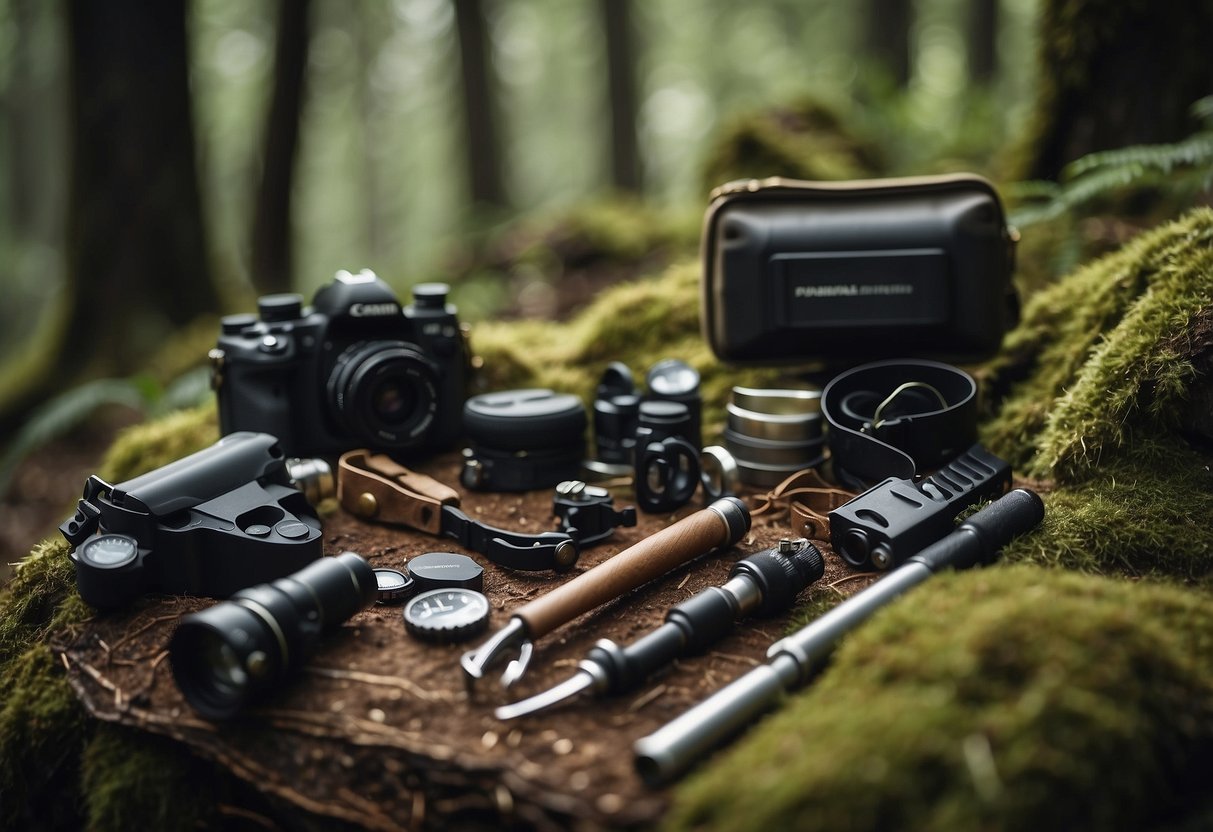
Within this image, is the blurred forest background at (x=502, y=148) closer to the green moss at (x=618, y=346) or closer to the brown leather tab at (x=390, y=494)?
the green moss at (x=618, y=346)

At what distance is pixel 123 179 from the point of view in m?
7.33

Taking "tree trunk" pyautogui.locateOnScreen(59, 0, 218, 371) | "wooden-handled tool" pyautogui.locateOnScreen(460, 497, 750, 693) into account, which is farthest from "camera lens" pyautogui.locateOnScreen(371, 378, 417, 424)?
"tree trunk" pyautogui.locateOnScreen(59, 0, 218, 371)

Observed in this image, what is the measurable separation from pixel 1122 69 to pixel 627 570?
4262 mm

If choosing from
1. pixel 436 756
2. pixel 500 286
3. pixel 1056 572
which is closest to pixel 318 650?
pixel 436 756

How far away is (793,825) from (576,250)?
6930mm

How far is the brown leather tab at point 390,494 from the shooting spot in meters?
3.59

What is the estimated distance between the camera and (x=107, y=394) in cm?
578

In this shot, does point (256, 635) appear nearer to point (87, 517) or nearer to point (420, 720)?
point (420, 720)

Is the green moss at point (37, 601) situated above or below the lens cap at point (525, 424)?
below

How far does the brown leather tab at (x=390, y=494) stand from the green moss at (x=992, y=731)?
173 cm

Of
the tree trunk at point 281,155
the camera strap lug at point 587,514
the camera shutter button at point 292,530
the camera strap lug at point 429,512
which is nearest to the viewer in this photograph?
the camera shutter button at point 292,530

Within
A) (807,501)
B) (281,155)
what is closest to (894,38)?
(281,155)

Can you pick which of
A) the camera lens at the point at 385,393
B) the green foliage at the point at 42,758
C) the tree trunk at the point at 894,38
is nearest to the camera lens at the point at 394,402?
the camera lens at the point at 385,393

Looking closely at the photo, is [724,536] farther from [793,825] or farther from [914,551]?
[793,825]
